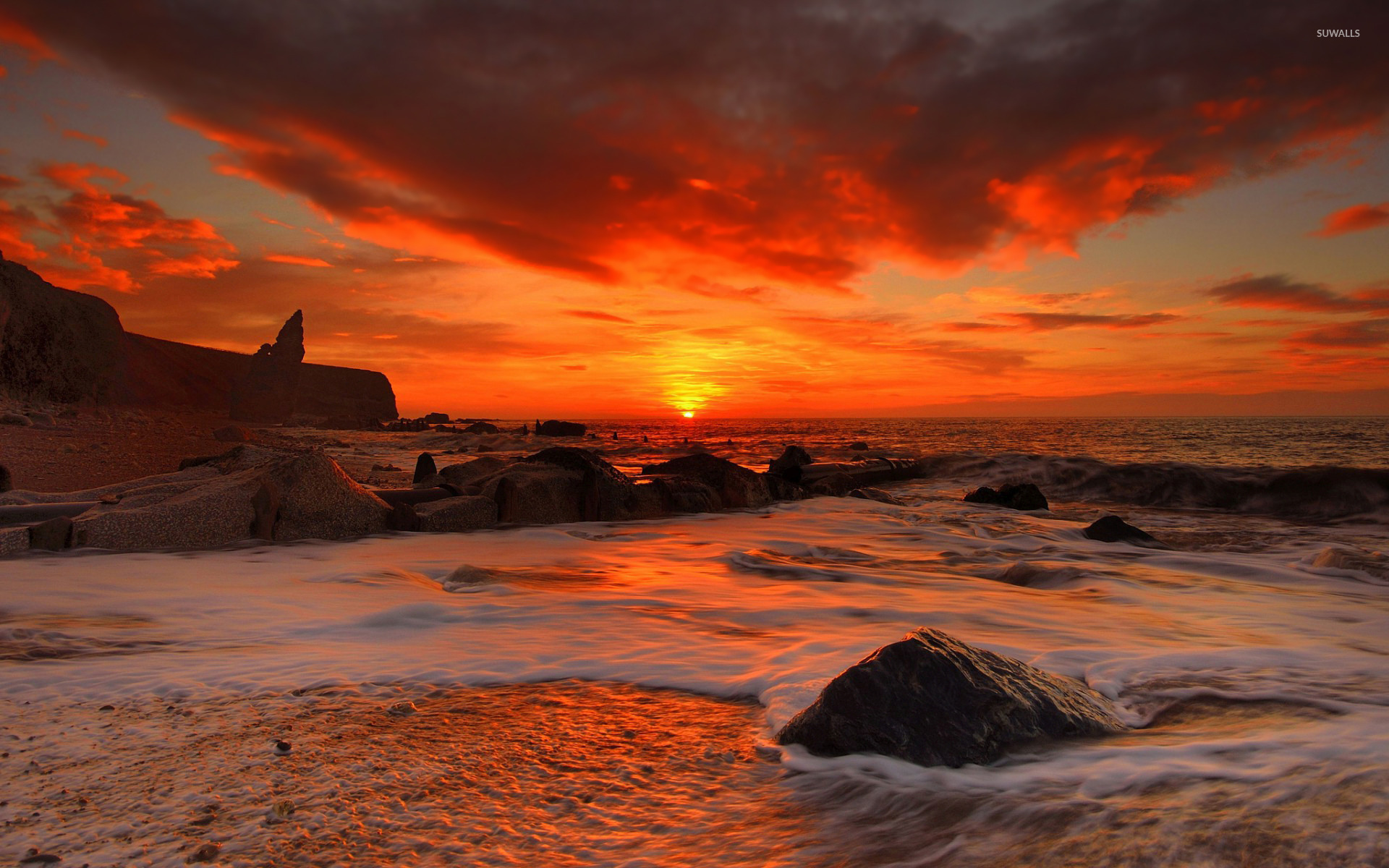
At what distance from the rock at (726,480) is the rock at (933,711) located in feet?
27.4

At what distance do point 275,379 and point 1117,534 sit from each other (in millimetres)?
83752

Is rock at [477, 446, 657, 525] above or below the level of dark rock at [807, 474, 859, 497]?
above

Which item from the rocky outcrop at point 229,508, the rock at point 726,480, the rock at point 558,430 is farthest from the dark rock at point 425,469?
the rock at point 558,430

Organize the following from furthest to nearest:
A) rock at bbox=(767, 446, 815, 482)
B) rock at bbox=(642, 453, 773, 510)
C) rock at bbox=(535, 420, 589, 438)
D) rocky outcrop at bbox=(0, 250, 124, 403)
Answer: rock at bbox=(535, 420, 589, 438), rocky outcrop at bbox=(0, 250, 124, 403), rock at bbox=(767, 446, 815, 482), rock at bbox=(642, 453, 773, 510)

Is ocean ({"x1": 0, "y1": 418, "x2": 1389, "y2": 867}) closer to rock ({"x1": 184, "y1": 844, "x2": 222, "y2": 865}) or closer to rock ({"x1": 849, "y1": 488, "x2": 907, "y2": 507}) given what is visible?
rock ({"x1": 184, "y1": 844, "x2": 222, "y2": 865})

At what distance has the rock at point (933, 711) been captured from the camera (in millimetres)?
2236

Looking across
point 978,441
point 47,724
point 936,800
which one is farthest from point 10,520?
point 978,441

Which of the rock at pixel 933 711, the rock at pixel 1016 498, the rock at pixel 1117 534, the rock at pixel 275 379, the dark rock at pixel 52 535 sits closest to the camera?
the rock at pixel 933 711

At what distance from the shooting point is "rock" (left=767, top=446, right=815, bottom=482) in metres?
13.8

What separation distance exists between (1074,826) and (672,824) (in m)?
1.05

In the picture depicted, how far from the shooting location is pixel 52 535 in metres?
5.36

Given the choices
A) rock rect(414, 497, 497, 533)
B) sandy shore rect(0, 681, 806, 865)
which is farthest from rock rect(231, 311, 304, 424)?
sandy shore rect(0, 681, 806, 865)

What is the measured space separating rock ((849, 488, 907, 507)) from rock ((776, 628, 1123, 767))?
1021 cm

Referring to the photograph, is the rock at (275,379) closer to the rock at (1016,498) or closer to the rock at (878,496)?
the rock at (878,496)
